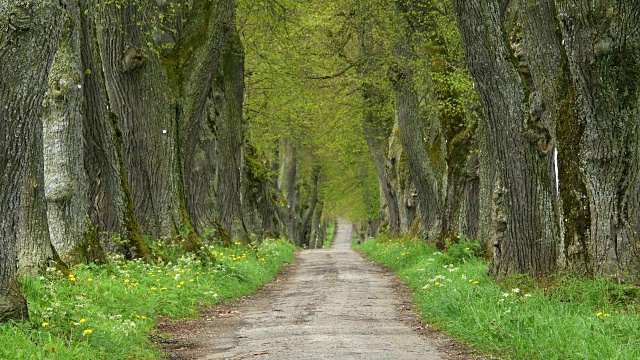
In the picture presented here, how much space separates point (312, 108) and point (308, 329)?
22221mm

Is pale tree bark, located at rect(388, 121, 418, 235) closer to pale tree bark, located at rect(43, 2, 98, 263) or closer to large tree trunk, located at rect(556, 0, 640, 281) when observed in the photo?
pale tree bark, located at rect(43, 2, 98, 263)

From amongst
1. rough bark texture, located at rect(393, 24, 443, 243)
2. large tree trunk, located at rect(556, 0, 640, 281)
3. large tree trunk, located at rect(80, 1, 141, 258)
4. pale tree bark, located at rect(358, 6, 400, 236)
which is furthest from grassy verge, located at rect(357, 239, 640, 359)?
pale tree bark, located at rect(358, 6, 400, 236)

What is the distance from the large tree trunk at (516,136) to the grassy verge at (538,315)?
0.62 m

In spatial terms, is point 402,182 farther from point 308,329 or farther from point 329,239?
point 329,239

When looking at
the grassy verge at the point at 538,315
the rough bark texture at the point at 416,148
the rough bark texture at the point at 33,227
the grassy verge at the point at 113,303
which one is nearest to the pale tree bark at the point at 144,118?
the grassy verge at the point at 113,303

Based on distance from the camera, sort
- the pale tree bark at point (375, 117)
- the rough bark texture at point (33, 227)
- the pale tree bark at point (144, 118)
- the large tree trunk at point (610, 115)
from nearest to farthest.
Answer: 1. the large tree trunk at point (610, 115)
2. the rough bark texture at point (33, 227)
3. the pale tree bark at point (144, 118)
4. the pale tree bark at point (375, 117)

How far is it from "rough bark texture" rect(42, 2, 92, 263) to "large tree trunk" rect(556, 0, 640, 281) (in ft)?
22.2

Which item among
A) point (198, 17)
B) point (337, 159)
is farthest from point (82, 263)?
point (337, 159)

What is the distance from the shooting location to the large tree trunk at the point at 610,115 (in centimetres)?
965

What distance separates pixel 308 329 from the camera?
10.0 metres

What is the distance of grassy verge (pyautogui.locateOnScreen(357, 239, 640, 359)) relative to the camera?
756 cm

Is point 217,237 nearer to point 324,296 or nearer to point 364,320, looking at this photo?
point 324,296

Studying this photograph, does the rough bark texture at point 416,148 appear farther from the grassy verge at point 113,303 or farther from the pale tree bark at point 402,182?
the grassy verge at point 113,303

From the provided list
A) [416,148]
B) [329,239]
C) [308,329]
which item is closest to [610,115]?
[308,329]
